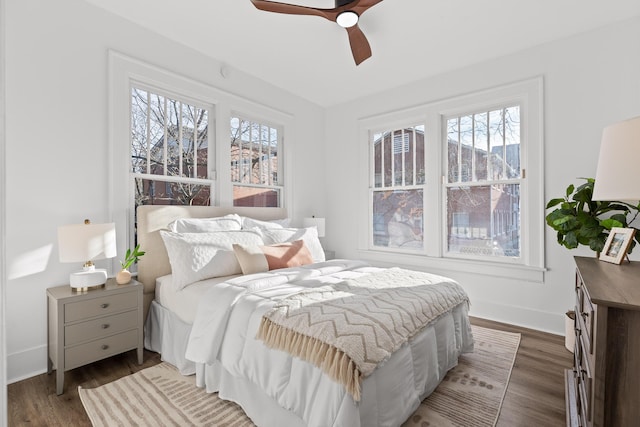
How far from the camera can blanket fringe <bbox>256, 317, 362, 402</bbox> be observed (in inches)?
51.8

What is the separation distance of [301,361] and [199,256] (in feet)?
4.41

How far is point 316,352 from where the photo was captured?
1430 millimetres

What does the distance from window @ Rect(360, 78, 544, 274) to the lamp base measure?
10.1 ft

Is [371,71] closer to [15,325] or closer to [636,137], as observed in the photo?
[636,137]

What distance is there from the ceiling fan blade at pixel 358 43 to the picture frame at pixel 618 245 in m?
2.08

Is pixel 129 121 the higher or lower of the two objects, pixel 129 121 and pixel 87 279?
the higher

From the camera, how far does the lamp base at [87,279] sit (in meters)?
2.20

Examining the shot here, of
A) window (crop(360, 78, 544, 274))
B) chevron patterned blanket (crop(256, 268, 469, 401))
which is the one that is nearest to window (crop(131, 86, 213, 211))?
A: chevron patterned blanket (crop(256, 268, 469, 401))

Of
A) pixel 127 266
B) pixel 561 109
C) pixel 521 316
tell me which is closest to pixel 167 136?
pixel 127 266

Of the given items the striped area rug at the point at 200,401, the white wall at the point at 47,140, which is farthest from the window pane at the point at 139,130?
the striped area rug at the point at 200,401

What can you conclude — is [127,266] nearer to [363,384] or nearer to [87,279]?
[87,279]

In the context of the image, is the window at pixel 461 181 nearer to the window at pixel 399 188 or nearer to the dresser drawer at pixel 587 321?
the window at pixel 399 188

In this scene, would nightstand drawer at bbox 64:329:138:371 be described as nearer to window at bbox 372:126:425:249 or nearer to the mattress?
the mattress

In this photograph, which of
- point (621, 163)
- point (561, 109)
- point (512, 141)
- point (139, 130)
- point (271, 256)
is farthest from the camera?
point (512, 141)
